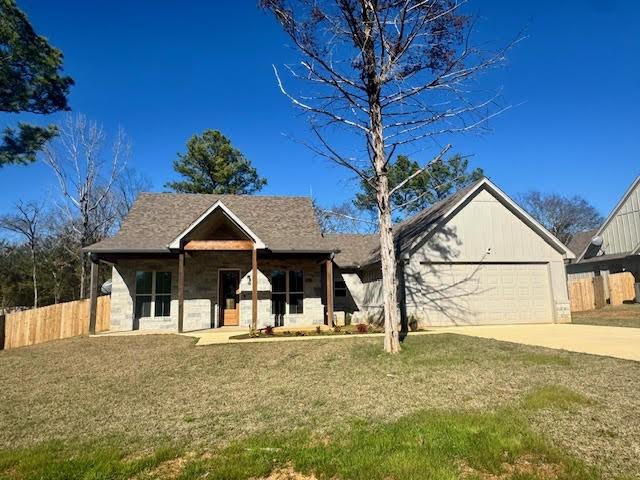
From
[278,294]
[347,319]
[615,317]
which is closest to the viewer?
[615,317]

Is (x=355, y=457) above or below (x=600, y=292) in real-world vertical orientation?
below

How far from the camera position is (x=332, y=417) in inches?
205

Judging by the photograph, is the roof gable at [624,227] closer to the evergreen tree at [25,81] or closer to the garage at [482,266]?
the garage at [482,266]

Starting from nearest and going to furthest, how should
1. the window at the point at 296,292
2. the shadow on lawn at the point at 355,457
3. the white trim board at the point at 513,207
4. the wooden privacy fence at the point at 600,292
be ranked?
1. the shadow on lawn at the point at 355,457
2. the white trim board at the point at 513,207
3. the window at the point at 296,292
4. the wooden privacy fence at the point at 600,292

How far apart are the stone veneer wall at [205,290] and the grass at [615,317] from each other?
10.1m

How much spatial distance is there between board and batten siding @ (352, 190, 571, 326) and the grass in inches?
47.2

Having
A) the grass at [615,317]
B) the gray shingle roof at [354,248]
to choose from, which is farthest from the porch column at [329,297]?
the grass at [615,317]

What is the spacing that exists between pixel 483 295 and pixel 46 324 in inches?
606

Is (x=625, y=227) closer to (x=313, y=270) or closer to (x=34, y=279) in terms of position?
(x=313, y=270)

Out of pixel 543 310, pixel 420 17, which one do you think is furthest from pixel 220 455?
pixel 543 310

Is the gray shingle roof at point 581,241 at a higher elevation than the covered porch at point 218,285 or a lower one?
higher

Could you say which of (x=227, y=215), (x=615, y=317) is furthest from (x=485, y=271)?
(x=227, y=215)

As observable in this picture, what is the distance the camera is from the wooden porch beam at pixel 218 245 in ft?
50.4

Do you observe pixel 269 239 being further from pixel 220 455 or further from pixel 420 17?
pixel 220 455
